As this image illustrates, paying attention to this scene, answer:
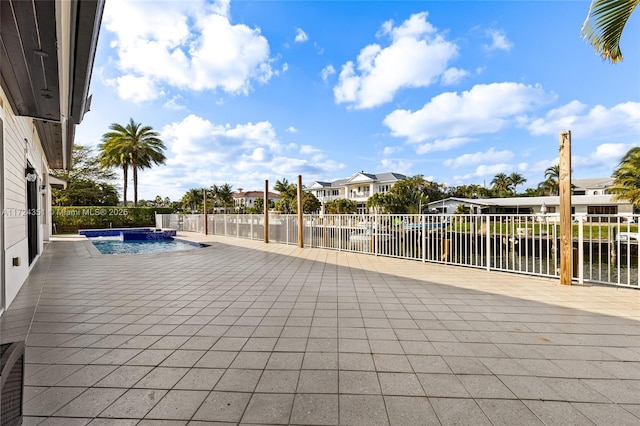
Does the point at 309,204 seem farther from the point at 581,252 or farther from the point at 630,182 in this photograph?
the point at 581,252

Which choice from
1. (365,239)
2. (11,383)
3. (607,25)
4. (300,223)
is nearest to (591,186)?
(365,239)

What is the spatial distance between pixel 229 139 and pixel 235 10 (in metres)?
14.3

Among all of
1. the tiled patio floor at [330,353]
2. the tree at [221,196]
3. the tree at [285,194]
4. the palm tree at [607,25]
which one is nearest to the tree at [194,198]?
the tree at [221,196]

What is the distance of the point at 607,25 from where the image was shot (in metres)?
2.85

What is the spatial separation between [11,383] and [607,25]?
539 cm

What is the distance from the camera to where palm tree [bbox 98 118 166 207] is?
22828mm

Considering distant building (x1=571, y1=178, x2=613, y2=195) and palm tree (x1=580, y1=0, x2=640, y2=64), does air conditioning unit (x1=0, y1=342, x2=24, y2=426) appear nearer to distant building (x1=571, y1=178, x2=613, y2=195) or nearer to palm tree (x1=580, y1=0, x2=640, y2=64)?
palm tree (x1=580, y1=0, x2=640, y2=64)

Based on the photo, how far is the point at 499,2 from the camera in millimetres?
7461

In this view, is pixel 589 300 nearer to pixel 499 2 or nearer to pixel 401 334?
pixel 401 334

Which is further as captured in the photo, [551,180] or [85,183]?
[551,180]

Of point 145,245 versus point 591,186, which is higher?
point 591,186

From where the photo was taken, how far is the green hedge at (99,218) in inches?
786

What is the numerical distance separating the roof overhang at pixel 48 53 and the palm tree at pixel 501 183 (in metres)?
52.4

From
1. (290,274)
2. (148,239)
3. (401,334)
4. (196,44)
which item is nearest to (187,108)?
(196,44)
